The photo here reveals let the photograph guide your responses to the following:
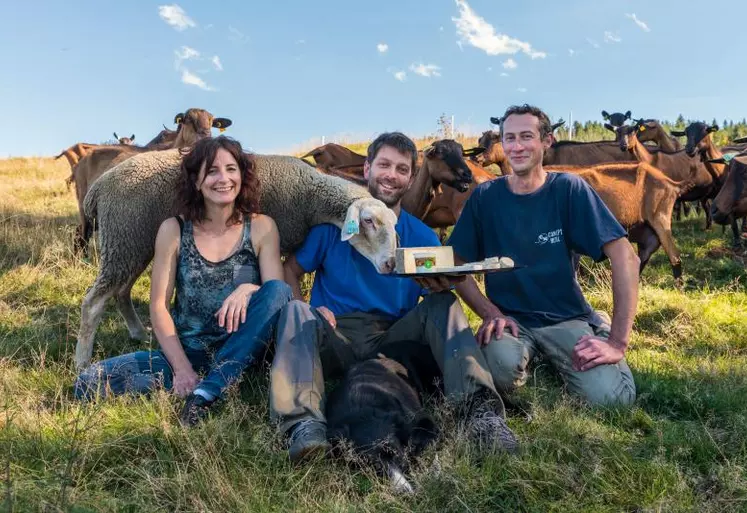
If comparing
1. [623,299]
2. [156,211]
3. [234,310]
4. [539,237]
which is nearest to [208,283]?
[234,310]

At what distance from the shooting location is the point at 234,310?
3863mm

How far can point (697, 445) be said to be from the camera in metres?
3.29

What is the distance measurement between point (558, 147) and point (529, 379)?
1148cm

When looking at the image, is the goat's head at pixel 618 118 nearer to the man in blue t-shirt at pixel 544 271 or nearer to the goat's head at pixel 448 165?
the goat's head at pixel 448 165

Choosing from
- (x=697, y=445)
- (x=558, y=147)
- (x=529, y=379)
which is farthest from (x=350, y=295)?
(x=558, y=147)

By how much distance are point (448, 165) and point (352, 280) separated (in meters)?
4.78

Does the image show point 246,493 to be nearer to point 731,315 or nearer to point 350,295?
point 350,295

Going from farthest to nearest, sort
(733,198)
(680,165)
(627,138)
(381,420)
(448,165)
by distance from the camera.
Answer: (627,138) → (680,165) → (733,198) → (448,165) → (381,420)

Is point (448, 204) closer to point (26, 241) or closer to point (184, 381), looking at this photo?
point (184, 381)

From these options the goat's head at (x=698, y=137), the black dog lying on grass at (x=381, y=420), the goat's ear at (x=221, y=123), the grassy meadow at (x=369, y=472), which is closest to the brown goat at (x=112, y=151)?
the goat's ear at (x=221, y=123)

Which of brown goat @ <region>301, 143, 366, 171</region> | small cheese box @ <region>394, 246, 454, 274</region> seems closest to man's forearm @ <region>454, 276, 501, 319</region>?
small cheese box @ <region>394, 246, 454, 274</region>

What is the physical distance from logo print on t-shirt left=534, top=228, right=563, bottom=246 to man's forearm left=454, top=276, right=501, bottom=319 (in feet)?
1.85

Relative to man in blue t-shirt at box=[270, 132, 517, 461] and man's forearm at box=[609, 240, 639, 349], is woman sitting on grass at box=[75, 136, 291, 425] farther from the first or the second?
man's forearm at box=[609, 240, 639, 349]

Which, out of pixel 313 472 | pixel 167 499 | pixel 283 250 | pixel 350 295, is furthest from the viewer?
pixel 283 250
